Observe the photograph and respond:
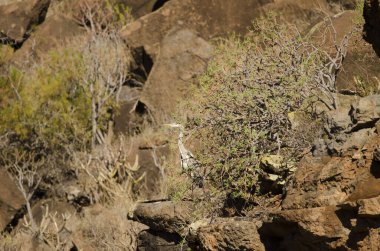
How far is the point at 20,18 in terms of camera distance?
2717 cm

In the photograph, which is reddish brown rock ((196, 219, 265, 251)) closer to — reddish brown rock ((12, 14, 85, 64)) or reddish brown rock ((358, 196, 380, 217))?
reddish brown rock ((358, 196, 380, 217))

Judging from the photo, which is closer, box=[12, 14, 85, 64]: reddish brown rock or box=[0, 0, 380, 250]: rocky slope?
box=[0, 0, 380, 250]: rocky slope

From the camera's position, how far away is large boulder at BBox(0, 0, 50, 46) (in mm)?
26703

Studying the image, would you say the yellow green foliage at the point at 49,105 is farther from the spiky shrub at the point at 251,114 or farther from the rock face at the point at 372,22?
the rock face at the point at 372,22

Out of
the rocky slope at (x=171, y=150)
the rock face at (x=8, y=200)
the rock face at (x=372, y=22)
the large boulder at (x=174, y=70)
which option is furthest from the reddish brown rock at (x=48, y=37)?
the rock face at (x=372, y=22)

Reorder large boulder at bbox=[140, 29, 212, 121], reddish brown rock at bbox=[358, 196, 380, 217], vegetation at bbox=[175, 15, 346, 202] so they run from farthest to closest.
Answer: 1. large boulder at bbox=[140, 29, 212, 121]
2. vegetation at bbox=[175, 15, 346, 202]
3. reddish brown rock at bbox=[358, 196, 380, 217]

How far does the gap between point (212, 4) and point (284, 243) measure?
48.8 feet

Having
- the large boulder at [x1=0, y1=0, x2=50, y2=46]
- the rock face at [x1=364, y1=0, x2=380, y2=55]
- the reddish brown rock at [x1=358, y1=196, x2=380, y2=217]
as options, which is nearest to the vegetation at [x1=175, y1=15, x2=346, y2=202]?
the rock face at [x1=364, y1=0, x2=380, y2=55]

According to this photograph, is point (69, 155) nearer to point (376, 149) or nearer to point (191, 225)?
point (191, 225)

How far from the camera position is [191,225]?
876cm

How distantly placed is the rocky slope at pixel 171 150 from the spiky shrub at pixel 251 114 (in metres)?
0.42

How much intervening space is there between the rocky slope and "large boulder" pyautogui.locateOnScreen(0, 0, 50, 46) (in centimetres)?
3

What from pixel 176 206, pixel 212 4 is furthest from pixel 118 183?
pixel 176 206

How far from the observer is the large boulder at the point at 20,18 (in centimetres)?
2670
